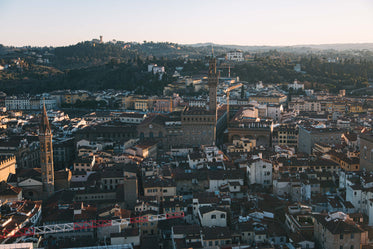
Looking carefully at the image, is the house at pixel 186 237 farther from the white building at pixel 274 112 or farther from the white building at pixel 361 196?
the white building at pixel 274 112

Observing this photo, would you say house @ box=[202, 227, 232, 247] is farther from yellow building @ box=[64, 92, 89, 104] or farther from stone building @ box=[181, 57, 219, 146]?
yellow building @ box=[64, 92, 89, 104]

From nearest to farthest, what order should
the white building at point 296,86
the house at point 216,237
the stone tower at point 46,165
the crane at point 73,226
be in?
the house at point 216,237 < the crane at point 73,226 < the stone tower at point 46,165 < the white building at point 296,86

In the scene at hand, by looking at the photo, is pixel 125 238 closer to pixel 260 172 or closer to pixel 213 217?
pixel 213 217

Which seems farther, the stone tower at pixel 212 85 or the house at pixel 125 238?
the stone tower at pixel 212 85

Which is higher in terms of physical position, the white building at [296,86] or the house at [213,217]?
the white building at [296,86]

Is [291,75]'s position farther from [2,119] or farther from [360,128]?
[2,119]

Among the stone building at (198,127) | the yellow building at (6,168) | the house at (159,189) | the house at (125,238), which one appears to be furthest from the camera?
the stone building at (198,127)

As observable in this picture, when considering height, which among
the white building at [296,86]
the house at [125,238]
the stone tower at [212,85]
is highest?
the stone tower at [212,85]

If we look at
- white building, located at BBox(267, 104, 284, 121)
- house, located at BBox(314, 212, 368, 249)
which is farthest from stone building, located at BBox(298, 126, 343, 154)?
house, located at BBox(314, 212, 368, 249)

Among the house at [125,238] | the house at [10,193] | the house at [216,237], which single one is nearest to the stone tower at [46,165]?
the house at [10,193]

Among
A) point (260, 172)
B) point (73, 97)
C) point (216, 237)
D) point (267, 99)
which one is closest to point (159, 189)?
point (260, 172)

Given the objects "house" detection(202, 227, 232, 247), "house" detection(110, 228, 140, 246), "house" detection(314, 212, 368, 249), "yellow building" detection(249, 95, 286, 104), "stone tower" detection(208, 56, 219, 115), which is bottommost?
"house" detection(110, 228, 140, 246)
